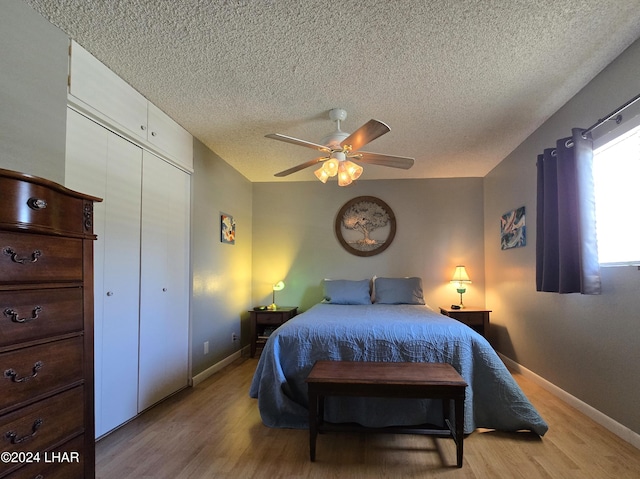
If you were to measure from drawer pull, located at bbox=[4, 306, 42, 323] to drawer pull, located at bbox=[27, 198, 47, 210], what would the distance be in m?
0.34

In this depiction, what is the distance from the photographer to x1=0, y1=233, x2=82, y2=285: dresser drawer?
1.13 m

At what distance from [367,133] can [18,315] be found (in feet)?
6.32

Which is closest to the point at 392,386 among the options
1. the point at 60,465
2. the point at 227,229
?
the point at 60,465

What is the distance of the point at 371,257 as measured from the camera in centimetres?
472

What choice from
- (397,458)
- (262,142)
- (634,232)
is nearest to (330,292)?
(262,142)

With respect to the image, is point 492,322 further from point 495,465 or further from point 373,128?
point 373,128

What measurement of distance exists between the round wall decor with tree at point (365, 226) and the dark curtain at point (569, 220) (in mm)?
2173

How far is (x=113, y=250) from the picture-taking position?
2.30 metres

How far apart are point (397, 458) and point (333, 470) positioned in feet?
1.24

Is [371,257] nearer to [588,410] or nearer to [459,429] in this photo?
[588,410]

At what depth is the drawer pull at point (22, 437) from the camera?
3.69 feet

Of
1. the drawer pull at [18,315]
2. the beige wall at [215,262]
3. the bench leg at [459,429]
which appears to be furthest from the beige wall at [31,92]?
the bench leg at [459,429]

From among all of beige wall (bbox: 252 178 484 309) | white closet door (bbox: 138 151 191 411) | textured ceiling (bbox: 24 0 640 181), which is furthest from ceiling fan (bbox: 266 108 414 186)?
beige wall (bbox: 252 178 484 309)

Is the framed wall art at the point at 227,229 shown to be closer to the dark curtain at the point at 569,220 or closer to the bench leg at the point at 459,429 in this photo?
the bench leg at the point at 459,429
